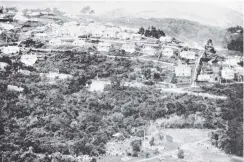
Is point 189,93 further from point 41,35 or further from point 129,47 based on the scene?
point 41,35

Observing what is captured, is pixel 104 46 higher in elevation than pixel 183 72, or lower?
higher

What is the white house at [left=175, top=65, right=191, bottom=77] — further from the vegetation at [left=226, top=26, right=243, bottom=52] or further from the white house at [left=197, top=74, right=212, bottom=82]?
the vegetation at [left=226, top=26, right=243, bottom=52]

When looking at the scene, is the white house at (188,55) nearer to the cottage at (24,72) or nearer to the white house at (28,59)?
the white house at (28,59)

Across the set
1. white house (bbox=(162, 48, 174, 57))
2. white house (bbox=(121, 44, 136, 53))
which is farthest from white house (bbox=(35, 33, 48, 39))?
white house (bbox=(162, 48, 174, 57))

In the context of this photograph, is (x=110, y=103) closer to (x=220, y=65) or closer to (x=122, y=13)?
(x=220, y=65)

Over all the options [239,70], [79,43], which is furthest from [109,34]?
[239,70]

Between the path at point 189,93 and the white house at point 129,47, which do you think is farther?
the white house at point 129,47

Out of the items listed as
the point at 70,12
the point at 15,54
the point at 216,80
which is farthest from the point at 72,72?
the point at 70,12

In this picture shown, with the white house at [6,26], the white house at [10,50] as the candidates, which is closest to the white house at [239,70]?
the white house at [10,50]
